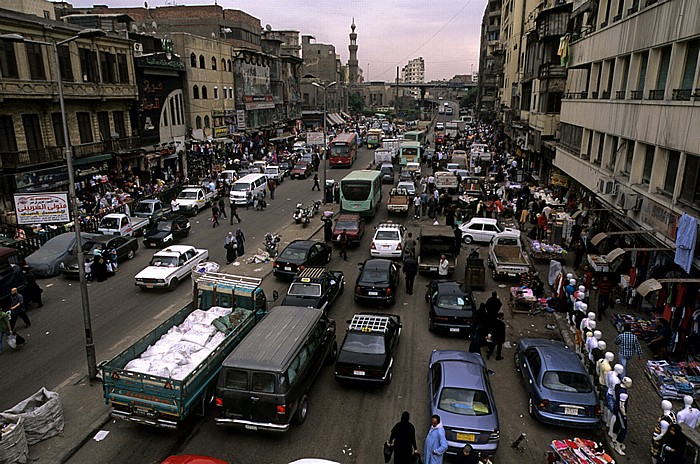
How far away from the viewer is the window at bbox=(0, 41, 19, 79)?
84.6 ft

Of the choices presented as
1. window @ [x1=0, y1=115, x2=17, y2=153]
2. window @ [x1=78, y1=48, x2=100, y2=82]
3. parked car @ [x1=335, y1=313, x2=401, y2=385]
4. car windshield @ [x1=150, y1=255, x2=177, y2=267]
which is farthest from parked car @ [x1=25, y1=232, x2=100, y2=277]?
parked car @ [x1=335, y1=313, x2=401, y2=385]

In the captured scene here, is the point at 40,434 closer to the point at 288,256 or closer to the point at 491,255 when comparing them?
the point at 288,256

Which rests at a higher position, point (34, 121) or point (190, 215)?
point (34, 121)

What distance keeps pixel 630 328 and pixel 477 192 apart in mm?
19811

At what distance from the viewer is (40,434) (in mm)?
10320

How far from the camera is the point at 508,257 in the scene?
21.5 metres

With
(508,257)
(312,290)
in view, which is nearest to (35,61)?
(312,290)

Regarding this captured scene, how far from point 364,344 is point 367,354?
33cm

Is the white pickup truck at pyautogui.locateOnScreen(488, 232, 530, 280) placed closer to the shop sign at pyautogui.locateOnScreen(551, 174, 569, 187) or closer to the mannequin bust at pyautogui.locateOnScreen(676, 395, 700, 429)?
the shop sign at pyautogui.locateOnScreen(551, 174, 569, 187)

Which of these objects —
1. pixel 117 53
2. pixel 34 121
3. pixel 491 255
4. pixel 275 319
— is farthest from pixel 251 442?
pixel 117 53

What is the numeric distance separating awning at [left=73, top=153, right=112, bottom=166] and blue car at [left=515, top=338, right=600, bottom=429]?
3013 centimetres

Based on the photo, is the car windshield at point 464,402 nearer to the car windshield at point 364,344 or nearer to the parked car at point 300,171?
the car windshield at point 364,344

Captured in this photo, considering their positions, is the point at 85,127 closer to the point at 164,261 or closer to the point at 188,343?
the point at 164,261

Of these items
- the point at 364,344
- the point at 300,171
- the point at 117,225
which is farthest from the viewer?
the point at 300,171
